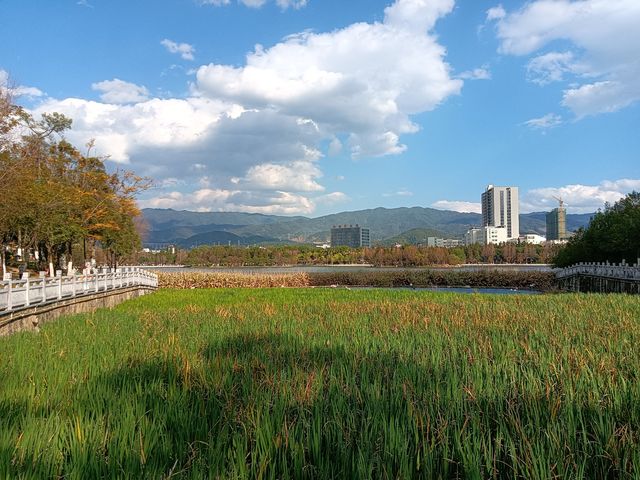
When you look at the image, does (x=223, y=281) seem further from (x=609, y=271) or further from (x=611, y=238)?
(x=611, y=238)

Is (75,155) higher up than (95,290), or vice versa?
(75,155)

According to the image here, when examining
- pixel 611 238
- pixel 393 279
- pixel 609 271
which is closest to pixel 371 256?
pixel 393 279

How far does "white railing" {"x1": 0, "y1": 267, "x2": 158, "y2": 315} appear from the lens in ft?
37.4

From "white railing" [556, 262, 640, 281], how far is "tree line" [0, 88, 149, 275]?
1200 inches

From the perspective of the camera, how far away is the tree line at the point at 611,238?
36.9 meters

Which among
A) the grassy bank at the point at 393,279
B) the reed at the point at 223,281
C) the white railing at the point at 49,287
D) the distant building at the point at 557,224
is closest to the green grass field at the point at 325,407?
the white railing at the point at 49,287

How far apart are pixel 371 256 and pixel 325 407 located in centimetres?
11500

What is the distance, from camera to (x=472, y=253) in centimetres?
11919

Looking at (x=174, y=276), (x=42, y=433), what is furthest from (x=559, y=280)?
(x=42, y=433)

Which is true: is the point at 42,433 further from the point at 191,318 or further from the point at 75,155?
the point at 75,155

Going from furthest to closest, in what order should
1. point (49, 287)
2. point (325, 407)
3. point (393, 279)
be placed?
point (393, 279), point (49, 287), point (325, 407)

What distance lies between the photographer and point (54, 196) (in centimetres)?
2627

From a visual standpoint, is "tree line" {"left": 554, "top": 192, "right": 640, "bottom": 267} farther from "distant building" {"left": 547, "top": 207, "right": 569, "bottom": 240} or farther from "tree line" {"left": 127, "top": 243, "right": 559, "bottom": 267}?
"distant building" {"left": 547, "top": 207, "right": 569, "bottom": 240}

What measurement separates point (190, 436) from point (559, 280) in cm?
4599
